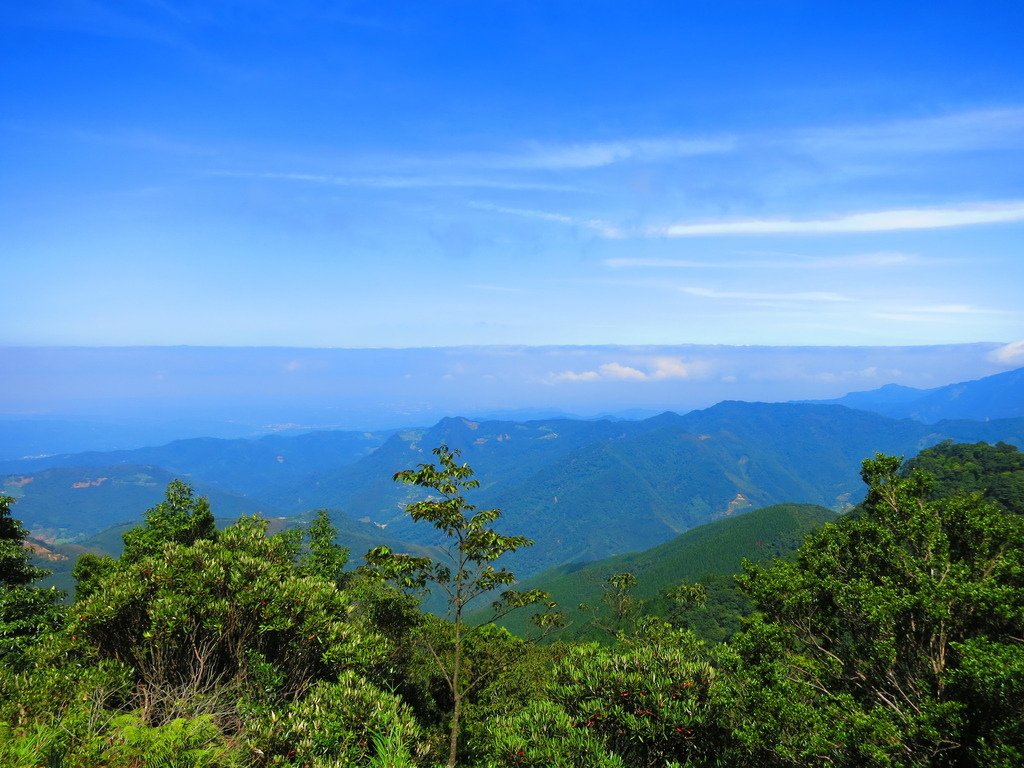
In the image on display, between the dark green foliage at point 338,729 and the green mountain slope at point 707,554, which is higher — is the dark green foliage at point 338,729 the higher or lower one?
the higher one

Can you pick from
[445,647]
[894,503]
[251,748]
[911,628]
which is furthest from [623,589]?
[251,748]

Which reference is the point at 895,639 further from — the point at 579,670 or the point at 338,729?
the point at 338,729

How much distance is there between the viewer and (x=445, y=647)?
94.6 feet

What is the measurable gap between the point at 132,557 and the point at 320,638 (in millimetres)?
18425

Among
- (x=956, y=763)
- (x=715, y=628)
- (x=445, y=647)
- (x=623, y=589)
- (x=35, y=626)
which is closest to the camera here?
(x=956, y=763)

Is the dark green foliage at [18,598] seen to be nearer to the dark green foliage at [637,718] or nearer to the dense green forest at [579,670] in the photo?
the dense green forest at [579,670]

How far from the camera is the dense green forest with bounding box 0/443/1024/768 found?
33.1 ft

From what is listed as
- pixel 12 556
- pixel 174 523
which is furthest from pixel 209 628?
pixel 12 556

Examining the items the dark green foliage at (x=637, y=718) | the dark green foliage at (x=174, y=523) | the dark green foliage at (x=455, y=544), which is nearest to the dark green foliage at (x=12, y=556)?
the dark green foliage at (x=174, y=523)

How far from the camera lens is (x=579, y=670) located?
1297 centimetres

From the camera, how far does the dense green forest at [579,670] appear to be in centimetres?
1008

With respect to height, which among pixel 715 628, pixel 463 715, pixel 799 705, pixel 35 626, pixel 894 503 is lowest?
pixel 715 628

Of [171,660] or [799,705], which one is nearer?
[799,705]

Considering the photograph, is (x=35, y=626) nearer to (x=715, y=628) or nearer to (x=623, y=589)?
(x=623, y=589)
